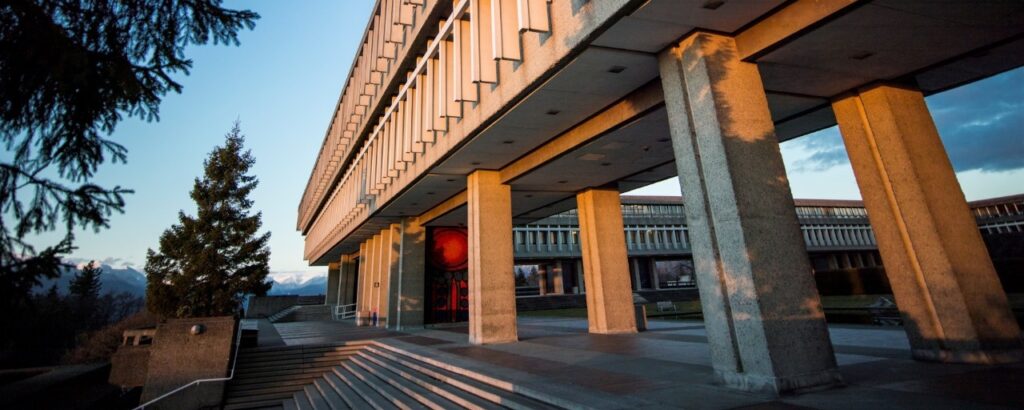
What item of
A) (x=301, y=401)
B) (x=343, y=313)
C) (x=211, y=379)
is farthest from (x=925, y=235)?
(x=343, y=313)

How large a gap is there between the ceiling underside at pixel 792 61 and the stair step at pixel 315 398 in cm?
799

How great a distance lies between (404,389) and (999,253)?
55.5m

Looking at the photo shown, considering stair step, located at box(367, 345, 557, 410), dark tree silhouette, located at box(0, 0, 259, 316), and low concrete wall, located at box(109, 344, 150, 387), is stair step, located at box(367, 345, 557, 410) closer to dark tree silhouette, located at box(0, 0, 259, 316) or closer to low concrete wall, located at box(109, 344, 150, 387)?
dark tree silhouette, located at box(0, 0, 259, 316)

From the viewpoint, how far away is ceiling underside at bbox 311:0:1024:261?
602cm

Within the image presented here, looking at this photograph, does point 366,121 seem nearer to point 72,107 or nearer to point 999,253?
point 72,107

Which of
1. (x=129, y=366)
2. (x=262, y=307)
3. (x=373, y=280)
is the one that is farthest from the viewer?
(x=262, y=307)

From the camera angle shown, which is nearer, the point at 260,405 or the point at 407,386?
the point at 407,386

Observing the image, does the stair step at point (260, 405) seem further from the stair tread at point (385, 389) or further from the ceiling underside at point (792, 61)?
the ceiling underside at point (792, 61)

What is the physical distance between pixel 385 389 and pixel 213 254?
61.5ft

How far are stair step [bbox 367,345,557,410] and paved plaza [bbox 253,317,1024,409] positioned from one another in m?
0.22

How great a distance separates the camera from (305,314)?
37.8m

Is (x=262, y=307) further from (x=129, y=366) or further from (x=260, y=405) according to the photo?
(x=260, y=405)

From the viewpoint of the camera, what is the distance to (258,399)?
1253 centimetres

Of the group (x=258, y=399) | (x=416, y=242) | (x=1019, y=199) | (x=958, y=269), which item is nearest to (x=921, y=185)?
(x=958, y=269)
